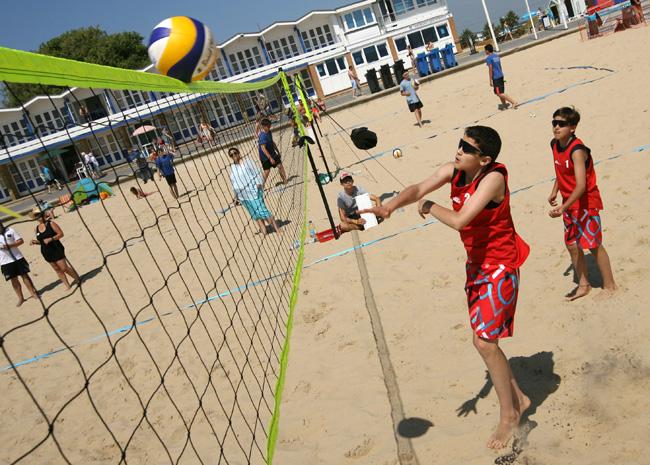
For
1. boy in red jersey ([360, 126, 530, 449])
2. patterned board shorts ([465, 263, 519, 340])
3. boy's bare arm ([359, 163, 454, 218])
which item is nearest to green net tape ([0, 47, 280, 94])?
boy's bare arm ([359, 163, 454, 218])

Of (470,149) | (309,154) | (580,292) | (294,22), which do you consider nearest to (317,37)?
(294,22)

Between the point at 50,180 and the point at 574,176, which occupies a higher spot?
the point at 50,180

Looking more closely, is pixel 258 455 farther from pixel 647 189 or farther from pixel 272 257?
pixel 647 189

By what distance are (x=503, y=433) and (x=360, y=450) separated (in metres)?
0.85

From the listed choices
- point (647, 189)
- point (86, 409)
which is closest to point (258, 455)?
point (86, 409)

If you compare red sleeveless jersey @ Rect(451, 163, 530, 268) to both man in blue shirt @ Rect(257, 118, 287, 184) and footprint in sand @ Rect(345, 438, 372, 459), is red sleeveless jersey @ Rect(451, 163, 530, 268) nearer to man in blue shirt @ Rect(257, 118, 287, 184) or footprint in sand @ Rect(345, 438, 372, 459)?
footprint in sand @ Rect(345, 438, 372, 459)

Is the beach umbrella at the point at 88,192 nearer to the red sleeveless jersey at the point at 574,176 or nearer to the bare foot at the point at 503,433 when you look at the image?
the bare foot at the point at 503,433

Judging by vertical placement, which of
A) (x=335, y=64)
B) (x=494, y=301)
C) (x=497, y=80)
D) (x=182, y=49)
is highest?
(x=335, y=64)

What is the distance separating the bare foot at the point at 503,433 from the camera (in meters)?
2.87

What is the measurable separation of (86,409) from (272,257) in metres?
3.07

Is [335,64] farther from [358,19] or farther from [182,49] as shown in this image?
[182,49]

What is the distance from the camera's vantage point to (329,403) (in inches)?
150

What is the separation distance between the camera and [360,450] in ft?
10.7

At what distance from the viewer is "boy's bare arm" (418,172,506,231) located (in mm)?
2451
